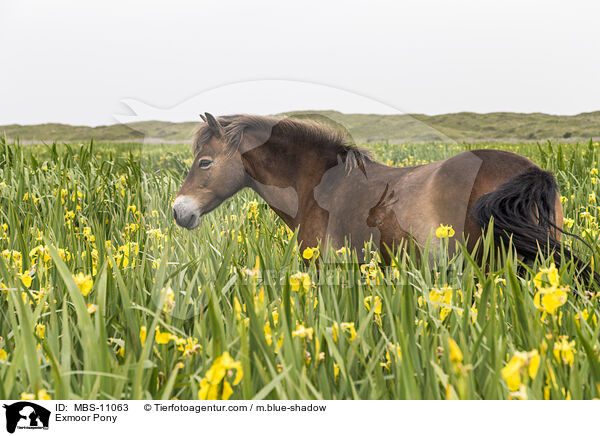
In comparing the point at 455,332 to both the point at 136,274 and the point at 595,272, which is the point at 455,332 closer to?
the point at 595,272

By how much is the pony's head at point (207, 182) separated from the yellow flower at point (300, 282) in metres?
0.90

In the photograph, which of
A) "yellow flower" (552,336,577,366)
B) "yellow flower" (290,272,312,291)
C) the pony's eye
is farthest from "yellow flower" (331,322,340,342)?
the pony's eye

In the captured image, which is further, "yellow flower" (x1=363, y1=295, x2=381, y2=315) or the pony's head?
the pony's head

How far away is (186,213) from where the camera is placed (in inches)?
97.8

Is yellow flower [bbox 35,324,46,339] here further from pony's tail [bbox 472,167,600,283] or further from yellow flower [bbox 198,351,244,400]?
pony's tail [bbox 472,167,600,283]

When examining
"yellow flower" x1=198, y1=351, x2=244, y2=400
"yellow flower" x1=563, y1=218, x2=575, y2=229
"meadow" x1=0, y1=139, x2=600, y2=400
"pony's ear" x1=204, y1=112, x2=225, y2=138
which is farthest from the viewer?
"yellow flower" x1=563, y1=218, x2=575, y2=229

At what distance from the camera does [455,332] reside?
1.77 meters

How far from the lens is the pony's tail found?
238 cm

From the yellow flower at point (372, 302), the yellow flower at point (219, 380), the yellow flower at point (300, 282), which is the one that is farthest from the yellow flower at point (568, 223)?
the yellow flower at point (219, 380)

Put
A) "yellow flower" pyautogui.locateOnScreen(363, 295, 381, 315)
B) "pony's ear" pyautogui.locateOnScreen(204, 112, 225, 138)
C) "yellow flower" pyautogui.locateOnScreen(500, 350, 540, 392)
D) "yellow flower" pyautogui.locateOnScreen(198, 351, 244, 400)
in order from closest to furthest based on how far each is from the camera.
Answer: "yellow flower" pyautogui.locateOnScreen(500, 350, 540, 392) < "yellow flower" pyautogui.locateOnScreen(198, 351, 244, 400) < "yellow flower" pyautogui.locateOnScreen(363, 295, 381, 315) < "pony's ear" pyautogui.locateOnScreen(204, 112, 225, 138)
